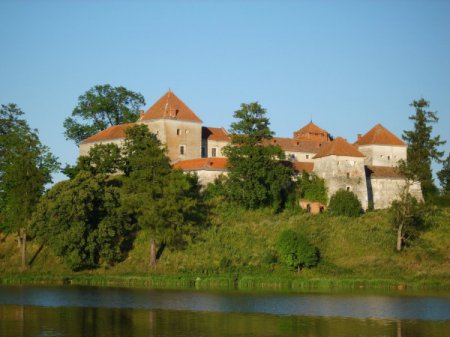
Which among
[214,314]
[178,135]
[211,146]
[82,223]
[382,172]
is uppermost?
[178,135]

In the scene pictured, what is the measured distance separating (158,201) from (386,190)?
19.2 metres

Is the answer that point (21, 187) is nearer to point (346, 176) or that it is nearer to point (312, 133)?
point (346, 176)

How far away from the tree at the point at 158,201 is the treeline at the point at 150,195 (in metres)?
0.06

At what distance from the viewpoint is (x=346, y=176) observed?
5353cm

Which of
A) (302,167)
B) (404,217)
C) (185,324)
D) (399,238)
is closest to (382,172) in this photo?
(302,167)

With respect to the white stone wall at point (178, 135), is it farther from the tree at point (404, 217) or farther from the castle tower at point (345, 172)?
the tree at point (404, 217)

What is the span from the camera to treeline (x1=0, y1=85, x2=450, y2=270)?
4466 cm

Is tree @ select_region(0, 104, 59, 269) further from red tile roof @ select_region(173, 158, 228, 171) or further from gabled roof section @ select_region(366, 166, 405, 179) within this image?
gabled roof section @ select_region(366, 166, 405, 179)

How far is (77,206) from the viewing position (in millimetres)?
44625

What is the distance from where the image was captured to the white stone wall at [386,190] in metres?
56.1

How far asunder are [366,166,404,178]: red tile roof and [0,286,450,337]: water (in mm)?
21558

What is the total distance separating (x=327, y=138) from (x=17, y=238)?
3050cm

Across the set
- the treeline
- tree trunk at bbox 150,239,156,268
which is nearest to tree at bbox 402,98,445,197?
the treeline

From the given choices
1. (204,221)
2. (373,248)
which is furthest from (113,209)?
(373,248)
